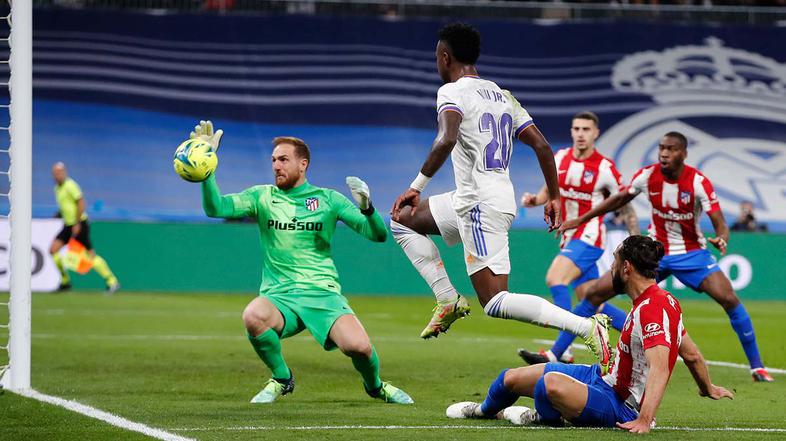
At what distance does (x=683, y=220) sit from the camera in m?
11.1

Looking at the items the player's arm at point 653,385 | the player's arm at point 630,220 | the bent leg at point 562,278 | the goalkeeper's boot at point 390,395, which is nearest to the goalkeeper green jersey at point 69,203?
the bent leg at point 562,278

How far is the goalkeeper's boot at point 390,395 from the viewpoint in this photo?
8648 mm

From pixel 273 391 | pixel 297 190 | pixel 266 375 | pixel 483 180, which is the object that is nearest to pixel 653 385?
pixel 483 180

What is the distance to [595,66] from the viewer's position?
29359mm

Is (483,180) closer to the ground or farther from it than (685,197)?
farther from it

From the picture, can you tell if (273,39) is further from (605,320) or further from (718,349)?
(605,320)

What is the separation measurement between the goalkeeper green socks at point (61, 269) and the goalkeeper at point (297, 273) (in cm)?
1420

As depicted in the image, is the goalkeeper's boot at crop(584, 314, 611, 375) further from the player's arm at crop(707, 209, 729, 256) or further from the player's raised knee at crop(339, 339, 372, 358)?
the player's arm at crop(707, 209, 729, 256)

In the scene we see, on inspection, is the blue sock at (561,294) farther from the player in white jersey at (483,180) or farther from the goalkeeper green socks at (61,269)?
the goalkeeper green socks at (61,269)

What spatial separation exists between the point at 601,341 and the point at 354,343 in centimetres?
186

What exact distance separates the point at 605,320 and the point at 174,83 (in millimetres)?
22058

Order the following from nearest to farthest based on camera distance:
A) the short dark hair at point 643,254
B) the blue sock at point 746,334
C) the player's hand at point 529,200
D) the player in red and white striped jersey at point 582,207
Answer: the short dark hair at point 643,254, the blue sock at point 746,334, the player's hand at point 529,200, the player in red and white striped jersey at point 582,207

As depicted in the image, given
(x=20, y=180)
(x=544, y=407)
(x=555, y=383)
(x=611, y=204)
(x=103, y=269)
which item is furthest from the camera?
(x=103, y=269)

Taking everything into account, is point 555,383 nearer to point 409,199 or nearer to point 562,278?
point 409,199
